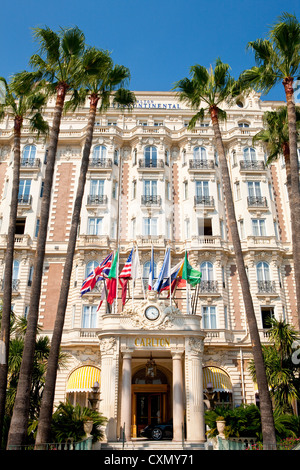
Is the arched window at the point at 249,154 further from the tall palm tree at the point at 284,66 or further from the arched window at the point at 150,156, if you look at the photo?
the tall palm tree at the point at 284,66

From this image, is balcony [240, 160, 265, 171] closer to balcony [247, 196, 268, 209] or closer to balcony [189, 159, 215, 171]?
balcony [189, 159, 215, 171]

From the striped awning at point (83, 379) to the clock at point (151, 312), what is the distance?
20.2 ft

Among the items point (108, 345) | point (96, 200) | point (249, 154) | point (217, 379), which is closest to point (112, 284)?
point (108, 345)

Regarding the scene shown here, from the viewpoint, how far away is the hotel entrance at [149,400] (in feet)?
94.6

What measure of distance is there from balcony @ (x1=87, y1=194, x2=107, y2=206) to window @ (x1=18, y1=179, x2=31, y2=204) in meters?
5.36

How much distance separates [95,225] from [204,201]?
982cm

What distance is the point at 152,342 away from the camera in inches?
1012

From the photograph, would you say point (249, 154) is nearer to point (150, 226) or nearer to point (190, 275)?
point (150, 226)

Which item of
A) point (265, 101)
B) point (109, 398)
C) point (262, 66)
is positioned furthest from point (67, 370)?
point (265, 101)

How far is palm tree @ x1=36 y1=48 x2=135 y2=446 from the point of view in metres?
15.7

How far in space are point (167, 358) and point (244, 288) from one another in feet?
40.7

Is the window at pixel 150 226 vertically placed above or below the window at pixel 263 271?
above

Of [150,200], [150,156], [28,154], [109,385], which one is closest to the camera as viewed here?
[109,385]

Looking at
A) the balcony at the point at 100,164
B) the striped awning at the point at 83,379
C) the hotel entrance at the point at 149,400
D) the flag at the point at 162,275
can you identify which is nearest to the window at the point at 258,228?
the flag at the point at 162,275
